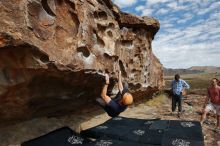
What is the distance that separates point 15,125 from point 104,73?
3.45 metres

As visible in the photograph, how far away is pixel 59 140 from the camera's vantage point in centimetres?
841

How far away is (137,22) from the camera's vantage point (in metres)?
15.8

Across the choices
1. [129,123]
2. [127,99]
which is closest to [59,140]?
[127,99]

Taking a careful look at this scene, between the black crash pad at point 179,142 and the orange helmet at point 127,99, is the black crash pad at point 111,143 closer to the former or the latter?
the black crash pad at point 179,142

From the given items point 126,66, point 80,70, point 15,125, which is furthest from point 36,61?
point 126,66

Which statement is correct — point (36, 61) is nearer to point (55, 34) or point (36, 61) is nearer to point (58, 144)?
point (55, 34)

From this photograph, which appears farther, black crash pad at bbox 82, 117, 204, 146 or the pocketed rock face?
black crash pad at bbox 82, 117, 204, 146

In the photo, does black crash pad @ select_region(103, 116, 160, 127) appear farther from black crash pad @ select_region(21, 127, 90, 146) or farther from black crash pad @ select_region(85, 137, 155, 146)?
black crash pad @ select_region(21, 127, 90, 146)

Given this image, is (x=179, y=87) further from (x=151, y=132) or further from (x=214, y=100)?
(x=151, y=132)

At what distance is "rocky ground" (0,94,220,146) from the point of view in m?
9.66

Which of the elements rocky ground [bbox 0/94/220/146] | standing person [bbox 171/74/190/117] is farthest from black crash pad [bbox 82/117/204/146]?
standing person [bbox 171/74/190/117]

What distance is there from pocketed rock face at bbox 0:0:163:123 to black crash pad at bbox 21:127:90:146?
4.93 ft

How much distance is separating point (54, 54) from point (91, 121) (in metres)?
5.01

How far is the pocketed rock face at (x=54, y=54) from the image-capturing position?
303 inches
